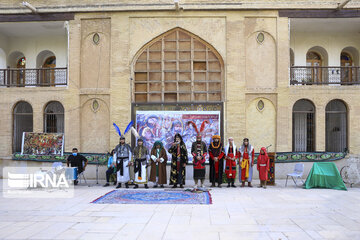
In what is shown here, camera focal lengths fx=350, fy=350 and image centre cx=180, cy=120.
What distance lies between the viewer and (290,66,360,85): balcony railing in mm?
14125

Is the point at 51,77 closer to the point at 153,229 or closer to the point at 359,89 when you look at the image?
the point at 153,229

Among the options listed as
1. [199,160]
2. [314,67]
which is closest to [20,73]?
[199,160]

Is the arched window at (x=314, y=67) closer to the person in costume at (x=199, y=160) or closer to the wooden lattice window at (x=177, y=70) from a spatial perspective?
the wooden lattice window at (x=177, y=70)

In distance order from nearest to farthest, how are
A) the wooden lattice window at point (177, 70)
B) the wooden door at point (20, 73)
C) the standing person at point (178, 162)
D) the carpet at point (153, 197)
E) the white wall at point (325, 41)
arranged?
the carpet at point (153, 197) < the standing person at point (178, 162) < the wooden lattice window at point (177, 70) < the white wall at point (325, 41) < the wooden door at point (20, 73)

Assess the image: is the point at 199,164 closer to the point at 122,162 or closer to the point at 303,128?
the point at 122,162

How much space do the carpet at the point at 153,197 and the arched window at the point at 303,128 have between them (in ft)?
19.5

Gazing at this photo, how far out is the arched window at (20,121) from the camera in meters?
14.4

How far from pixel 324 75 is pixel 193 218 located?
35.1ft

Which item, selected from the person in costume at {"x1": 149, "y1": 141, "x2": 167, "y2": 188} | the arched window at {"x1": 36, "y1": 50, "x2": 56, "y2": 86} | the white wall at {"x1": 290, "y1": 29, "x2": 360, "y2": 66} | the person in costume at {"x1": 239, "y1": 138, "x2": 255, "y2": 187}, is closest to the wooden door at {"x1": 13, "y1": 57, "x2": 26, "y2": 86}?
the arched window at {"x1": 36, "y1": 50, "x2": 56, "y2": 86}

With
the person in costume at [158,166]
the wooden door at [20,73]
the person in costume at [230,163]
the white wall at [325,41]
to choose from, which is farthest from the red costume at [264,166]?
the wooden door at [20,73]

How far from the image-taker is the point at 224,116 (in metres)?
13.5

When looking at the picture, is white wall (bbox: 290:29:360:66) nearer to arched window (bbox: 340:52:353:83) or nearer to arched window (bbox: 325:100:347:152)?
arched window (bbox: 340:52:353:83)

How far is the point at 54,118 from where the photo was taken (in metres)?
14.6

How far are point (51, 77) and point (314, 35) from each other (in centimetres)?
1176
